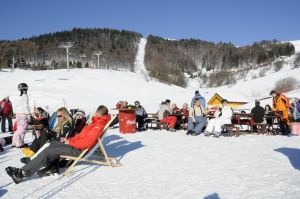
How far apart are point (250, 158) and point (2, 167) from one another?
4650 millimetres

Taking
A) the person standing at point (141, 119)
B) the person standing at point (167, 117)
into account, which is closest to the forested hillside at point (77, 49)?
the person standing at point (141, 119)

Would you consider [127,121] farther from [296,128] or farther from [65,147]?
[65,147]

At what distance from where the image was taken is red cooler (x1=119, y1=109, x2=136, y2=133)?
13703mm

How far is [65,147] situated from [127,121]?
265 inches

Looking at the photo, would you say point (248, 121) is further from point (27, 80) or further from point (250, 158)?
point (27, 80)

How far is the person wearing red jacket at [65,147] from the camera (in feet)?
21.0

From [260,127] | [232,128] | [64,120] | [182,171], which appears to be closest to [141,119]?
[232,128]

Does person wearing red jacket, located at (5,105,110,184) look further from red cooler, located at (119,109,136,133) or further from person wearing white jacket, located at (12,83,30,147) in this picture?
red cooler, located at (119,109,136,133)

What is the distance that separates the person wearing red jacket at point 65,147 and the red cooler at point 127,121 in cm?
600

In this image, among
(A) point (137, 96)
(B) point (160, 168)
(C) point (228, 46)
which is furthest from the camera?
(C) point (228, 46)

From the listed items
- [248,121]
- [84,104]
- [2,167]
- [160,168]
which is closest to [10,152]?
[2,167]

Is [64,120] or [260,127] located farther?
[260,127]

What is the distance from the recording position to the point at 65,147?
702 cm

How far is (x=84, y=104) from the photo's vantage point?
Answer: 114 feet
